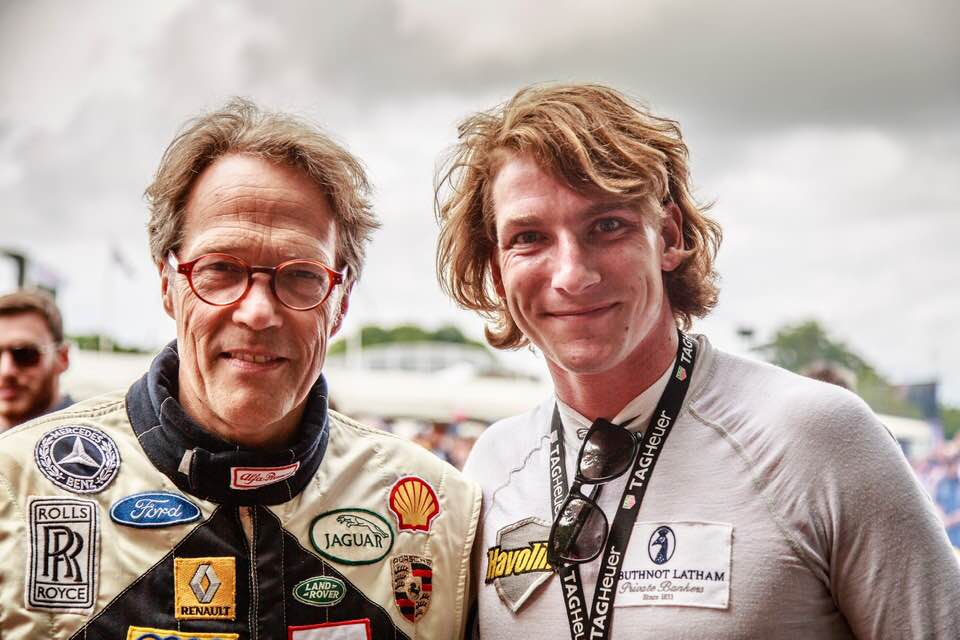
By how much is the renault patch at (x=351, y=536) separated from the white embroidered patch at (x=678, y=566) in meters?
0.73

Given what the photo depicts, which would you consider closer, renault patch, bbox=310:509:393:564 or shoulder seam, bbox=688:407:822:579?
shoulder seam, bbox=688:407:822:579

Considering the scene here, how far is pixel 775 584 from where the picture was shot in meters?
2.14

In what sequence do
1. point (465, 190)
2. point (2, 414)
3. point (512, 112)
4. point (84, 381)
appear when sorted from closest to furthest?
point (512, 112), point (465, 190), point (2, 414), point (84, 381)

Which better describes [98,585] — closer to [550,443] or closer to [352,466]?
[352,466]

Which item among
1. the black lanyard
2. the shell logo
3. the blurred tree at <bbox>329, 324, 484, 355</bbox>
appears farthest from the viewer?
the blurred tree at <bbox>329, 324, 484, 355</bbox>

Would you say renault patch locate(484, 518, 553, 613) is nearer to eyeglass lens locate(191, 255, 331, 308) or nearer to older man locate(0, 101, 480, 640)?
older man locate(0, 101, 480, 640)

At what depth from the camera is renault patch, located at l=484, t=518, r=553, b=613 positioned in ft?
7.90

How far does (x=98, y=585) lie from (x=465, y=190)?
1.61 meters

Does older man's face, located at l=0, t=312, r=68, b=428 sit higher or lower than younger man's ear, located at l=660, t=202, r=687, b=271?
lower

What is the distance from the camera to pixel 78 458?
2316mm

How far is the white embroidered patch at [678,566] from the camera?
2168 millimetres

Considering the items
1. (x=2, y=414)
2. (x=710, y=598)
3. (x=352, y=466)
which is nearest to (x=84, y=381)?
(x=2, y=414)

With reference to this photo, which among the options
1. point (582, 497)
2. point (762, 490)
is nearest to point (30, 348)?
point (582, 497)

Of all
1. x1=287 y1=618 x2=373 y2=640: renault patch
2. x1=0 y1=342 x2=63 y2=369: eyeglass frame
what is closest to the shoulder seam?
x1=287 y1=618 x2=373 y2=640: renault patch
